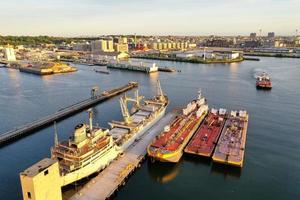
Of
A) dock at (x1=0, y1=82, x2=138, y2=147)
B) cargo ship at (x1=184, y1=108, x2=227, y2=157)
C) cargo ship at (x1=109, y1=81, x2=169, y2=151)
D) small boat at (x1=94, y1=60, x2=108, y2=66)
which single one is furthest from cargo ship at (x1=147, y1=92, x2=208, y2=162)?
small boat at (x1=94, y1=60, x2=108, y2=66)

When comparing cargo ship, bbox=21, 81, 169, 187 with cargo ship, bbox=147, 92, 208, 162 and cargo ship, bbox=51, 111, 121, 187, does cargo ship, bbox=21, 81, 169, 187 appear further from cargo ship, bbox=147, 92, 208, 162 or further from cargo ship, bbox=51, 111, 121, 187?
cargo ship, bbox=147, 92, 208, 162

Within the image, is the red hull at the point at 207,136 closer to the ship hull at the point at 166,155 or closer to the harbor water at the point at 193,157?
the harbor water at the point at 193,157

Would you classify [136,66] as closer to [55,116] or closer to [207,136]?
[55,116]

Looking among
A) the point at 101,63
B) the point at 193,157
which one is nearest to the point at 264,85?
the point at 193,157

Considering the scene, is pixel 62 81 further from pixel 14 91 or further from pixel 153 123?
pixel 153 123

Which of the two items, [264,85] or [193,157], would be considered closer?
[193,157]

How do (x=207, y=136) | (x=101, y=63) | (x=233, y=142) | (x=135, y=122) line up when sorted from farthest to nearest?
(x=101, y=63), (x=135, y=122), (x=207, y=136), (x=233, y=142)

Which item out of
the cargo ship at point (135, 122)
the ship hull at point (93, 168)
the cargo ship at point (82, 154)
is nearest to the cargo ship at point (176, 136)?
the cargo ship at point (135, 122)

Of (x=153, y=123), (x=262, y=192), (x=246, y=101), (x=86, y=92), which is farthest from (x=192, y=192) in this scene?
(x=86, y=92)
